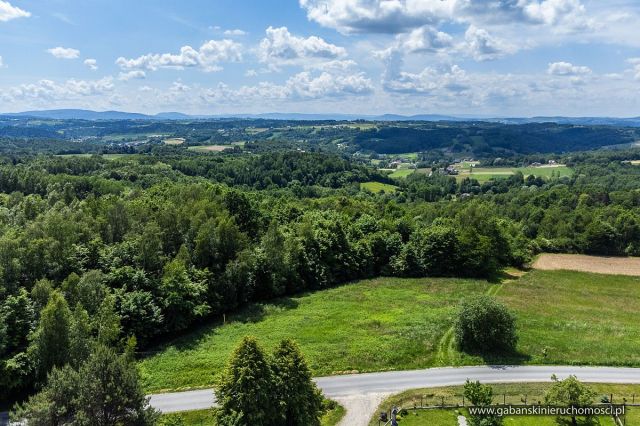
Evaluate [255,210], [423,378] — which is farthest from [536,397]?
[255,210]

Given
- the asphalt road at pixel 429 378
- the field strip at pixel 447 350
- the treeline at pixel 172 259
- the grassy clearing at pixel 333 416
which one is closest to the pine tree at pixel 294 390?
→ the grassy clearing at pixel 333 416

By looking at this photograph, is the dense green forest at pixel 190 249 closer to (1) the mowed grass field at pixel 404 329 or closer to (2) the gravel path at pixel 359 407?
(1) the mowed grass field at pixel 404 329

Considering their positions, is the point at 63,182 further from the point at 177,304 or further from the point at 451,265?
the point at 451,265

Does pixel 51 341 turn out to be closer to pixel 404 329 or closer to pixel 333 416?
pixel 333 416

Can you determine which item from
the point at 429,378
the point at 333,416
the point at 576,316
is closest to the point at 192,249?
the point at 333,416

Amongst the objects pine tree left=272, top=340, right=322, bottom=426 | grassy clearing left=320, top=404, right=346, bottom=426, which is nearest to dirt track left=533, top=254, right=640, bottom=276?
grassy clearing left=320, top=404, right=346, bottom=426
